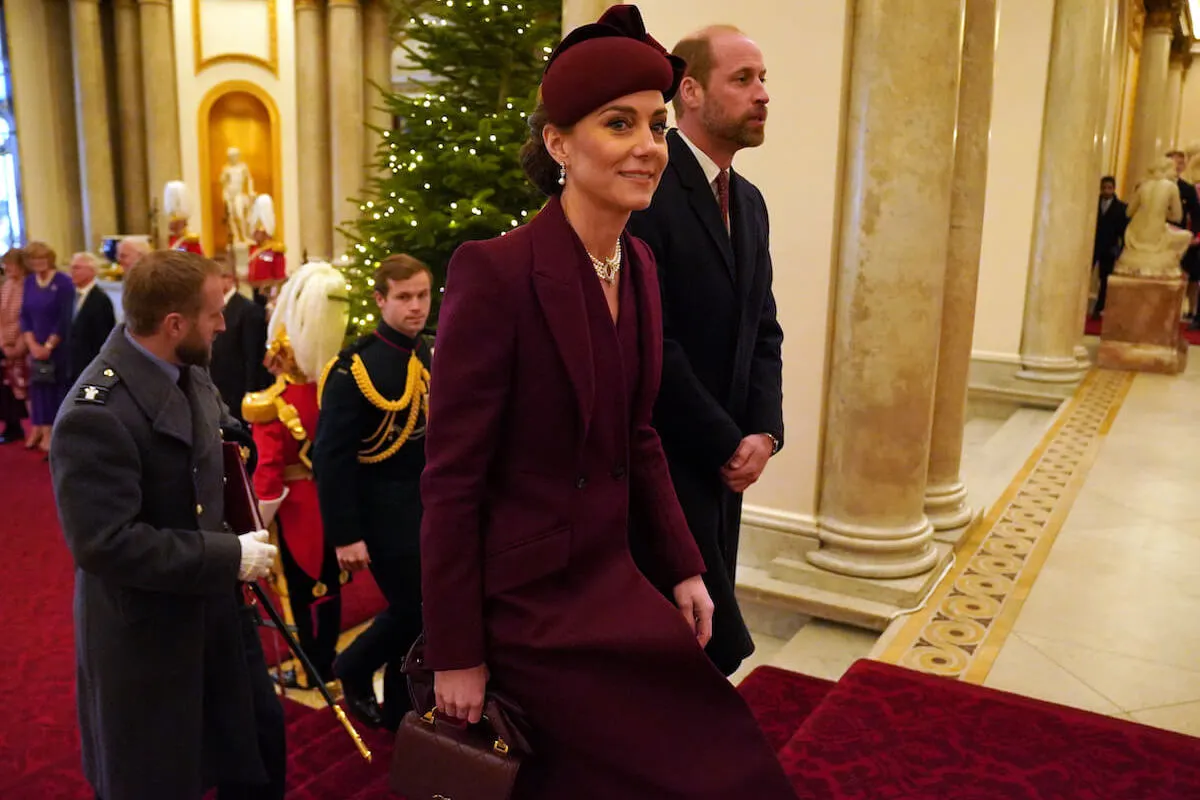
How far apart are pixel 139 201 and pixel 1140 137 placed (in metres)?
16.3

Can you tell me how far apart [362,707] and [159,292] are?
1.86m

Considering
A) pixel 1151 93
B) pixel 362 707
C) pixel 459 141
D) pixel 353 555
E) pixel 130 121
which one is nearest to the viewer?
pixel 353 555

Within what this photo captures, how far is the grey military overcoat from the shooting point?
205cm

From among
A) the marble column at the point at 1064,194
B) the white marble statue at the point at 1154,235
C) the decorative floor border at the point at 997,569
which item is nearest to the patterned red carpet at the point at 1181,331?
the white marble statue at the point at 1154,235

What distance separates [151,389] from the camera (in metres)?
2.17

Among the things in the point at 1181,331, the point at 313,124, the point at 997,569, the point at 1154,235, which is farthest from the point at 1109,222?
the point at 313,124

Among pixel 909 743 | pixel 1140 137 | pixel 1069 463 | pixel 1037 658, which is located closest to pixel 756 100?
pixel 909 743

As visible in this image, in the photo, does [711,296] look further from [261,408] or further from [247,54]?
[247,54]

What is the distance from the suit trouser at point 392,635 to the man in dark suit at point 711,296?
131cm

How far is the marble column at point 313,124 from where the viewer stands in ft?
51.2

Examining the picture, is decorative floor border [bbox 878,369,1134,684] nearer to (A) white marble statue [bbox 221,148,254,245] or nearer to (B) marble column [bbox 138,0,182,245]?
(A) white marble statue [bbox 221,148,254,245]

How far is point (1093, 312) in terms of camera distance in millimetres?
14930

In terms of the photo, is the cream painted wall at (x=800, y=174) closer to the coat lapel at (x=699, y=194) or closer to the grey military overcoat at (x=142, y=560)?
the coat lapel at (x=699, y=194)

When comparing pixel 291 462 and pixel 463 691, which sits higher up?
pixel 463 691
